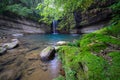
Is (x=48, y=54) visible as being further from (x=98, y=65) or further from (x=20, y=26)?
(x=20, y=26)

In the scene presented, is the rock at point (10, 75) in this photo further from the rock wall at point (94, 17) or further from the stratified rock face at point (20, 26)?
the stratified rock face at point (20, 26)

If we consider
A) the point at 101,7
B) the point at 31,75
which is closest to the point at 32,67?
the point at 31,75

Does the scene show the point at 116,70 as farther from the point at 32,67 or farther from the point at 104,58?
the point at 32,67

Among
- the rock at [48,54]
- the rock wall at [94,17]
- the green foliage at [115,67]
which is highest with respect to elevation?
the rock wall at [94,17]

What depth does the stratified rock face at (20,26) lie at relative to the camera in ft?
56.9

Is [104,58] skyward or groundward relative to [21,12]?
groundward

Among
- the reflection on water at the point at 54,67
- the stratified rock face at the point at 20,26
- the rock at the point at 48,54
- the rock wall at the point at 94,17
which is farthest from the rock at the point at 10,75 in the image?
the stratified rock face at the point at 20,26

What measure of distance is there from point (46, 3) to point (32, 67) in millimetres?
3067

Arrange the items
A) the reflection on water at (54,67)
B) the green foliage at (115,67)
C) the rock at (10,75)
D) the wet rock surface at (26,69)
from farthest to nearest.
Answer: the reflection on water at (54,67)
the wet rock surface at (26,69)
the rock at (10,75)
the green foliage at (115,67)

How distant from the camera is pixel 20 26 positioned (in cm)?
1945

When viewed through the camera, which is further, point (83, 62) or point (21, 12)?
point (21, 12)

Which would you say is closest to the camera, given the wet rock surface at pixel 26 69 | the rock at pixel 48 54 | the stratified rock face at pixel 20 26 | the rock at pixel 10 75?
the rock at pixel 10 75

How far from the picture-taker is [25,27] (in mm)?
20281

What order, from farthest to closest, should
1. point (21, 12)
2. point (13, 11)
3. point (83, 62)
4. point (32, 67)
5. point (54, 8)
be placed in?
point (21, 12), point (13, 11), point (54, 8), point (32, 67), point (83, 62)
